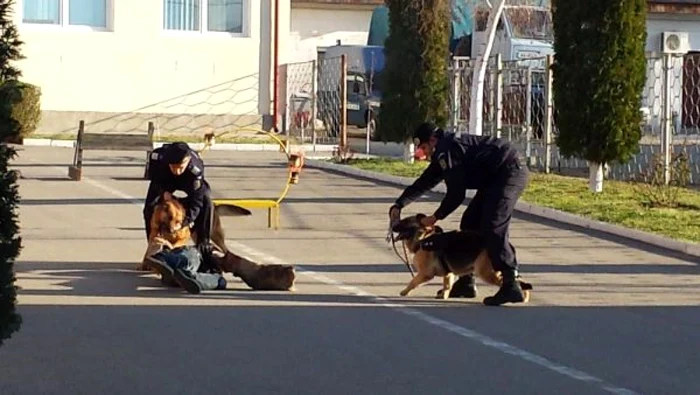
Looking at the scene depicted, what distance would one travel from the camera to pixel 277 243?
1526 cm

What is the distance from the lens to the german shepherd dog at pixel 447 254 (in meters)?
11.2

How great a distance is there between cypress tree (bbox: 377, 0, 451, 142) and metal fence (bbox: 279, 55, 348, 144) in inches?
303

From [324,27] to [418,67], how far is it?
22.0 metres

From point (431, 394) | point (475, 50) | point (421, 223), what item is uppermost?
point (475, 50)

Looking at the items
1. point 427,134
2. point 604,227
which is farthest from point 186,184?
point 604,227

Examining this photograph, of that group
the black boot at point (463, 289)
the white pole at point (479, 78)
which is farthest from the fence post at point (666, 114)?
the black boot at point (463, 289)

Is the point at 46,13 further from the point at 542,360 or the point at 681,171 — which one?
the point at 542,360

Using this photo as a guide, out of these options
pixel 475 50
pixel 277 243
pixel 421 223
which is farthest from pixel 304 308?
pixel 475 50

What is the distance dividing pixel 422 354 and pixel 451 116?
1775cm

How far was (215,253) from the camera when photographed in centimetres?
1223

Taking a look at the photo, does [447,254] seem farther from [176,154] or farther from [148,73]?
[148,73]

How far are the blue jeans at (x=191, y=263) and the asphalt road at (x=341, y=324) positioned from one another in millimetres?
115

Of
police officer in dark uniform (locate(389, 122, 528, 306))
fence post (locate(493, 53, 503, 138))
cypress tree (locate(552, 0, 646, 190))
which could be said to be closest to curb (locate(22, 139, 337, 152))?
fence post (locate(493, 53, 503, 138))

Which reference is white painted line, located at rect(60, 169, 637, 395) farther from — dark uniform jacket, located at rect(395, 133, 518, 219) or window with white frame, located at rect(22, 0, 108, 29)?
window with white frame, located at rect(22, 0, 108, 29)
